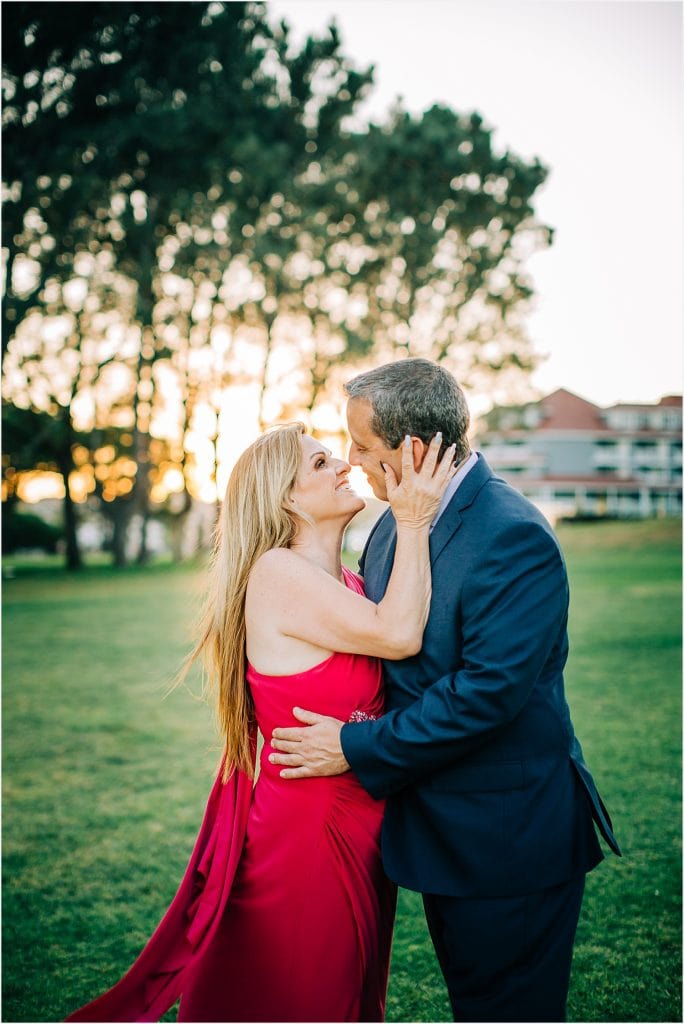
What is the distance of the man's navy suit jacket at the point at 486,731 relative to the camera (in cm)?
245

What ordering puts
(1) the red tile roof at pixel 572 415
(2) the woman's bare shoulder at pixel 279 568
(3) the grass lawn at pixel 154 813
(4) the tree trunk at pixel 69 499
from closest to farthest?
(2) the woman's bare shoulder at pixel 279 568 < (3) the grass lawn at pixel 154 813 < (4) the tree trunk at pixel 69 499 < (1) the red tile roof at pixel 572 415

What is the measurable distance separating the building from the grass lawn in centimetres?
5180

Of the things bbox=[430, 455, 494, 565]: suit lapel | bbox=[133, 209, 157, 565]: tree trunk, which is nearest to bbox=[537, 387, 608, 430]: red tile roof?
bbox=[133, 209, 157, 565]: tree trunk

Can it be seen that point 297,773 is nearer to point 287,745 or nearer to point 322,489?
point 287,745

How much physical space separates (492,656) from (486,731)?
9.3 inches

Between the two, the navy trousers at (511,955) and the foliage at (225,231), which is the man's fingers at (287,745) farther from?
the foliage at (225,231)

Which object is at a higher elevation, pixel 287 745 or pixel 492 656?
pixel 492 656

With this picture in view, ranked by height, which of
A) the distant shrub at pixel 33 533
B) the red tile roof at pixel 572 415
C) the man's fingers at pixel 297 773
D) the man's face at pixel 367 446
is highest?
the red tile roof at pixel 572 415

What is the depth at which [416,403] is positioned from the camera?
2719 mm

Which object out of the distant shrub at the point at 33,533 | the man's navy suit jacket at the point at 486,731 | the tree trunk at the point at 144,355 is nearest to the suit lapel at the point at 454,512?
the man's navy suit jacket at the point at 486,731

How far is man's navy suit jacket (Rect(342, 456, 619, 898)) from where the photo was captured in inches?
96.4

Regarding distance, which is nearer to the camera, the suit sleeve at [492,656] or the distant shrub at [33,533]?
the suit sleeve at [492,656]

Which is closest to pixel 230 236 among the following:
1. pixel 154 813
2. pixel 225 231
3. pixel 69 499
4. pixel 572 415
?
pixel 225 231

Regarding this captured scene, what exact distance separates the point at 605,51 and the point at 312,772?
6.06 m
